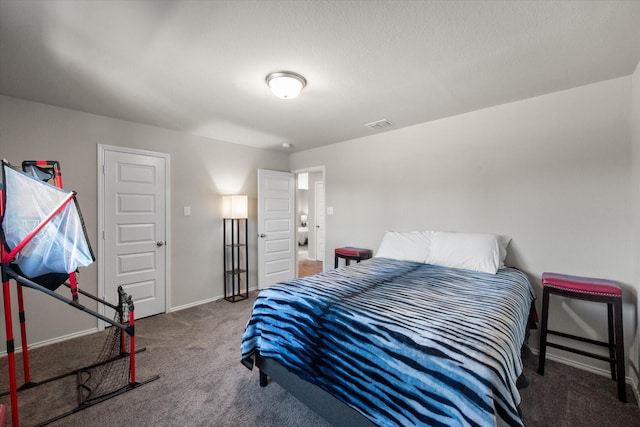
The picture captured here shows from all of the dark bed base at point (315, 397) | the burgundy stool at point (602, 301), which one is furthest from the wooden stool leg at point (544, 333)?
the dark bed base at point (315, 397)

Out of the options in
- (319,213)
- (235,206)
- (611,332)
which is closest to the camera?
(611,332)

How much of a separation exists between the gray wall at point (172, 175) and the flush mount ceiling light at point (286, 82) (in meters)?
2.06

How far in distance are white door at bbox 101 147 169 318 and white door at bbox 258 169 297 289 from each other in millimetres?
1356

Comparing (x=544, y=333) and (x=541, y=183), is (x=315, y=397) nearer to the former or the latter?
(x=544, y=333)

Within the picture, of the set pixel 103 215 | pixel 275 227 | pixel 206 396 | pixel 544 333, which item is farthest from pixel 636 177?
pixel 103 215

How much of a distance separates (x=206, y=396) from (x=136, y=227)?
2.24m

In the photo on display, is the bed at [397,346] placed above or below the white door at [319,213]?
below

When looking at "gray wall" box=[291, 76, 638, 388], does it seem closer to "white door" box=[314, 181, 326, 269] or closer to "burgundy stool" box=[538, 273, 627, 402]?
"burgundy stool" box=[538, 273, 627, 402]

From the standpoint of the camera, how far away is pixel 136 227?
127 inches

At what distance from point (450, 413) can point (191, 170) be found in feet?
12.4

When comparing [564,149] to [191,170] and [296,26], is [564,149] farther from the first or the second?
[191,170]

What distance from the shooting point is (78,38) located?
64.6 inches

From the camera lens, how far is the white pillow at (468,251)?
248 centimetres

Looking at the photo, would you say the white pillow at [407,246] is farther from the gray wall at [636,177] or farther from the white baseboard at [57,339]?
the white baseboard at [57,339]
